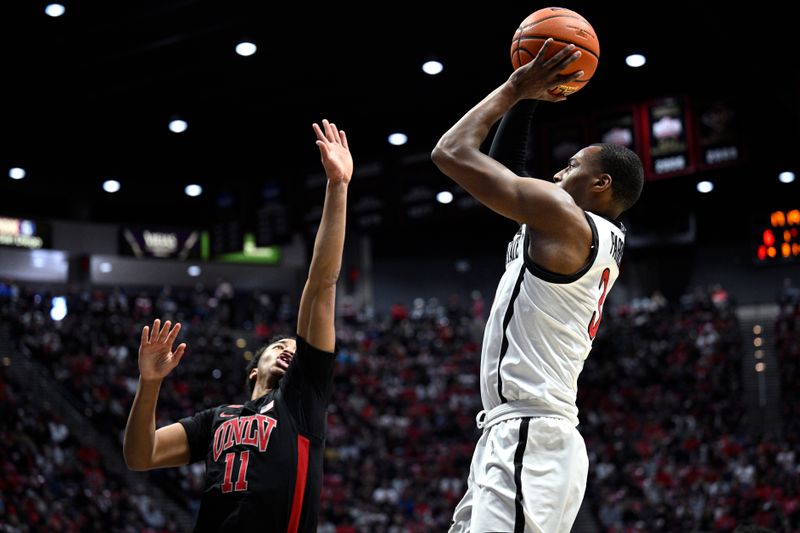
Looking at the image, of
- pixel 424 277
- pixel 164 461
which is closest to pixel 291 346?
pixel 164 461

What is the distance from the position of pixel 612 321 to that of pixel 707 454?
4669 mm

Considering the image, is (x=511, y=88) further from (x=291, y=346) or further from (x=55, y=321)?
(x=55, y=321)

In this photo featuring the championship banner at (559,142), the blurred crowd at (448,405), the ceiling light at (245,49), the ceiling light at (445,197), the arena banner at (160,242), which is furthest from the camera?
the arena banner at (160,242)

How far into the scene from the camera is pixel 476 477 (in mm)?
3049

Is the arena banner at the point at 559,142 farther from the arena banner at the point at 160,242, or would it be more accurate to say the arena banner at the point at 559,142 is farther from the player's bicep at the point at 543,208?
the arena banner at the point at 160,242

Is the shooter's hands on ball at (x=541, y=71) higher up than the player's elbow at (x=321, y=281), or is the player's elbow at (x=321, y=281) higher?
the shooter's hands on ball at (x=541, y=71)

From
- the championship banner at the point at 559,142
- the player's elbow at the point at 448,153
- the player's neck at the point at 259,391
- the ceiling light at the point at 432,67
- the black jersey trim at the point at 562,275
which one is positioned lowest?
the player's neck at the point at 259,391

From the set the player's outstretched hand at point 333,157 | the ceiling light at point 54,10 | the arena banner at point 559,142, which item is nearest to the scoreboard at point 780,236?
the arena banner at point 559,142

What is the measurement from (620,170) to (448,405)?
51.0 ft

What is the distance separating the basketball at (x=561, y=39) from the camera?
130 inches

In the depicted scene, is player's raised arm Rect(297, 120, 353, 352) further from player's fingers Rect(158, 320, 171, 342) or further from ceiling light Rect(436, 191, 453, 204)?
ceiling light Rect(436, 191, 453, 204)

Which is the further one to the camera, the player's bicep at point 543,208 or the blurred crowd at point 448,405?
the blurred crowd at point 448,405

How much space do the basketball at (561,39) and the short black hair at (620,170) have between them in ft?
0.79

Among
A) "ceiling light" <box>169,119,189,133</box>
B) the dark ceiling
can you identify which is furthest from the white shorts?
"ceiling light" <box>169,119,189,133</box>
